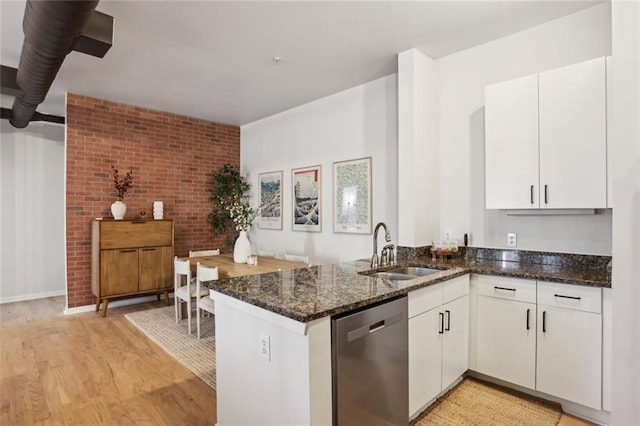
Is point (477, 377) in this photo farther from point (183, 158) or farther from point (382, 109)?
point (183, 158)

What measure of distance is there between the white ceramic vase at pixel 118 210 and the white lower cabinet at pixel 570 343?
15.0ft

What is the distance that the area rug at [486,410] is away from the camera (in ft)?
6.95

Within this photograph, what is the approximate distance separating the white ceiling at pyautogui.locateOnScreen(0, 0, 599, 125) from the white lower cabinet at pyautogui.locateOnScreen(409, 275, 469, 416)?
6.53 feet

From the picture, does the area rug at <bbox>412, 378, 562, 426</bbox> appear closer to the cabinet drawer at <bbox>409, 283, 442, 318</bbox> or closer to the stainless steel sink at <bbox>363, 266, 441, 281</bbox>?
the cabinet drawer at <bbox>409, 283, 442, 318</bbox>

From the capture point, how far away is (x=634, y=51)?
1.80m

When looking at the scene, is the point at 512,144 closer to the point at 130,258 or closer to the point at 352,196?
the point at 352,196

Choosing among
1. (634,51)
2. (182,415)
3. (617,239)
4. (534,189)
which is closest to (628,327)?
(617,239)

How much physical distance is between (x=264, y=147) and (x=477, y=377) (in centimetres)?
416

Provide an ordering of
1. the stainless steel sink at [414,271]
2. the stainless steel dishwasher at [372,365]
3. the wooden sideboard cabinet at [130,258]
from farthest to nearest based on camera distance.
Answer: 1. the wooden sideboard cabinet at [130,258]
2. the stainless steel sink at [414,271]
3. the stainless steel dishwasher at [372,365]

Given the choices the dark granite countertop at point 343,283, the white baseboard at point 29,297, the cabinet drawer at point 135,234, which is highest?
the cabinet drawer at point 135,234

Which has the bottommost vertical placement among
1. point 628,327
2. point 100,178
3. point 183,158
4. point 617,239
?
point 628,327

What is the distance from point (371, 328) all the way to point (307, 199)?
10.1ft

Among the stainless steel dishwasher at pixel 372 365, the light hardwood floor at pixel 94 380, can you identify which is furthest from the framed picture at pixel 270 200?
the stainless steel dishwasher at pixel 372 365

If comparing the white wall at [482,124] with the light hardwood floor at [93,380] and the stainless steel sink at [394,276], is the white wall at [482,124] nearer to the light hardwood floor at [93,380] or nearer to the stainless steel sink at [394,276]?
the stainless steel sink at [394,276]
